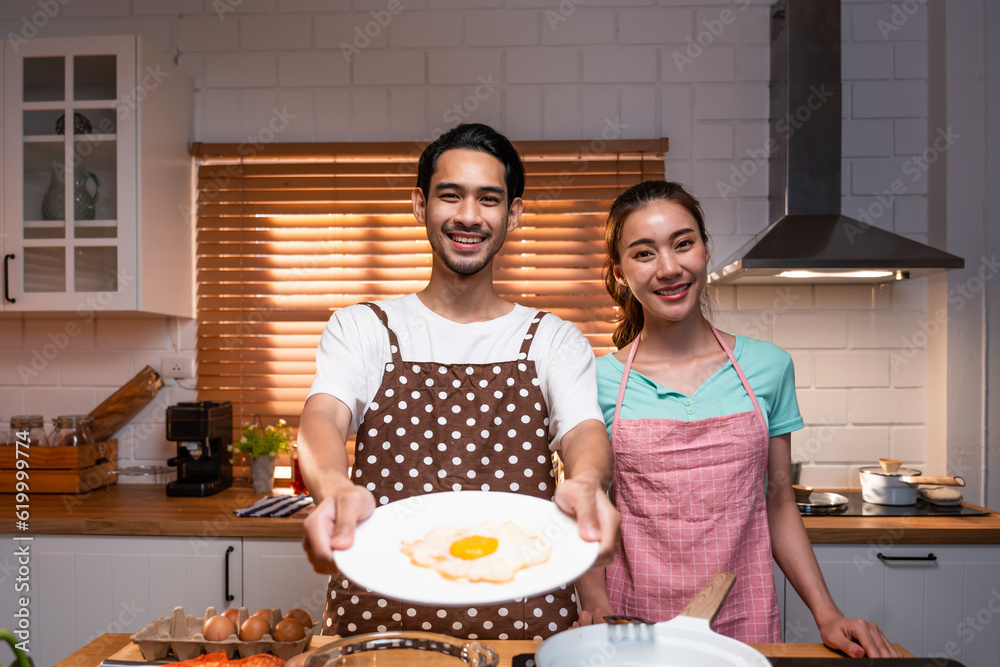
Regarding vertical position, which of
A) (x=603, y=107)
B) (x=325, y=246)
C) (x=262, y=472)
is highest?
(x=603, y=107)

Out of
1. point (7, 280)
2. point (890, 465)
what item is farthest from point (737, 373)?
point (7, 280)

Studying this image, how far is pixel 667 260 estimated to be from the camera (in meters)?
1.38

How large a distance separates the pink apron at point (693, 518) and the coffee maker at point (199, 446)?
63.5 inches

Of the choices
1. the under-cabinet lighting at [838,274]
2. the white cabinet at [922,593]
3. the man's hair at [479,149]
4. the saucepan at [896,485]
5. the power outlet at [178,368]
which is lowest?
the white cabinet at [922,593]

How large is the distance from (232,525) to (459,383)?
1145mm

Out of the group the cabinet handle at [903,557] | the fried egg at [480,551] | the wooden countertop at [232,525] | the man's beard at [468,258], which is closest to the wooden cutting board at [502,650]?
the fried egg at [480,551]

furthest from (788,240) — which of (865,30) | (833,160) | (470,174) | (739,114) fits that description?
(470,174)

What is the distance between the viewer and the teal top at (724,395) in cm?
144

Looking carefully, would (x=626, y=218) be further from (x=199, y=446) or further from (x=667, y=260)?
(x=199, y=446)

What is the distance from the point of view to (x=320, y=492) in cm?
94

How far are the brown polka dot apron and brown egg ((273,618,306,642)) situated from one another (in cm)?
22

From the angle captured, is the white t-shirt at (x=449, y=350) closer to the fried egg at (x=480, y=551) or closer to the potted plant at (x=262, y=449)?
the fried egg at (x=480, y=551)

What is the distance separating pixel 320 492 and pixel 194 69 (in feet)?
7.82

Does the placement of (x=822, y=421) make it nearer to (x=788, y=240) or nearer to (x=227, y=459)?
(x=788, y=240)
